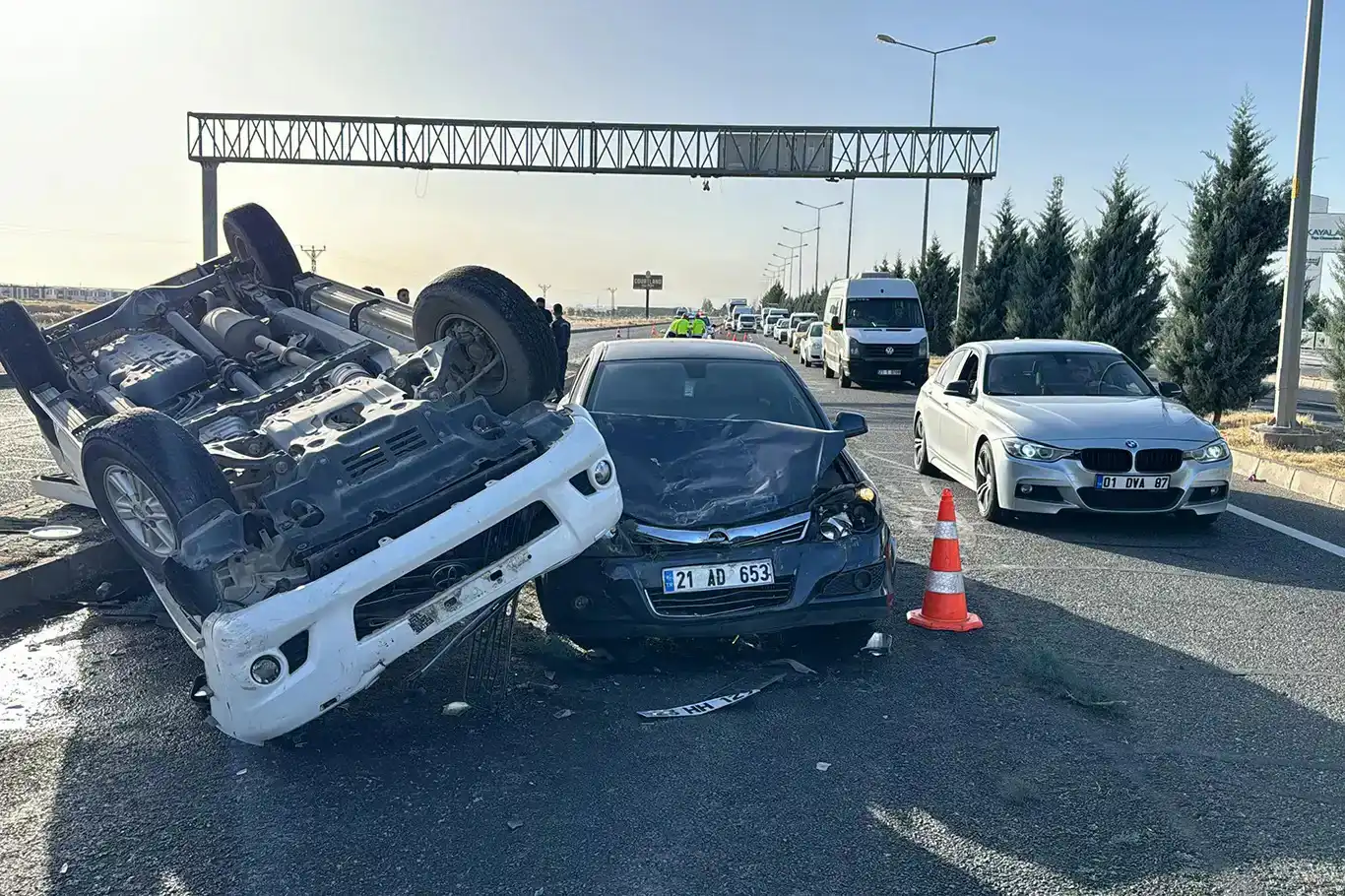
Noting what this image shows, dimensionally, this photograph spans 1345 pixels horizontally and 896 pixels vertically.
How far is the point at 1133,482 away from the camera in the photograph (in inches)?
317

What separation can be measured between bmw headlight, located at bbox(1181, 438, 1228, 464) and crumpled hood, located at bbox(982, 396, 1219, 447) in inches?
2.4

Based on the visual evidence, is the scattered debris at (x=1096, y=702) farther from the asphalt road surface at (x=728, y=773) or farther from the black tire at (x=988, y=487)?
the black tire at (x=988, y=487)

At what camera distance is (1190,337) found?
16.8 m

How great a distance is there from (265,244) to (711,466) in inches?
145

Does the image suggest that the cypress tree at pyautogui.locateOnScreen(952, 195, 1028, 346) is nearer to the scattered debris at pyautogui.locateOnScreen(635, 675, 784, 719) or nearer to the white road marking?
the white road marking

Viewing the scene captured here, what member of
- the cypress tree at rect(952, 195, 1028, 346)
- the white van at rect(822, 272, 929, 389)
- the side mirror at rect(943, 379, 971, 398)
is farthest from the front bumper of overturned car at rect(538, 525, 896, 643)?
the cypress tree at rect(952, 195, 1028, 346)

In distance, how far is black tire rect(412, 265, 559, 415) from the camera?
16.1 feet

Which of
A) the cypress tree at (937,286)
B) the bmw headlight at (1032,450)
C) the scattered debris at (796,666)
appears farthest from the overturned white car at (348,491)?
the cypress tree at (937,286)

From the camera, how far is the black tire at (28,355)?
6.17 metres

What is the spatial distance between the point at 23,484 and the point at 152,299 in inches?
139

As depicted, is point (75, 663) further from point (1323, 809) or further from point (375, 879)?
point (1323, 809)

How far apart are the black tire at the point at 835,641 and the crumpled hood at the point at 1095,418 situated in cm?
373

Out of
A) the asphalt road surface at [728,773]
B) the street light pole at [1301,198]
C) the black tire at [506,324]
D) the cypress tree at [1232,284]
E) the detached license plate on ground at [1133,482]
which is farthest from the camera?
the cypress tree at [1232,284]

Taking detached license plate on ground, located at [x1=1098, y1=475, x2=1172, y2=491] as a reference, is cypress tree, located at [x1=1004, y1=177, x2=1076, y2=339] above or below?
above
